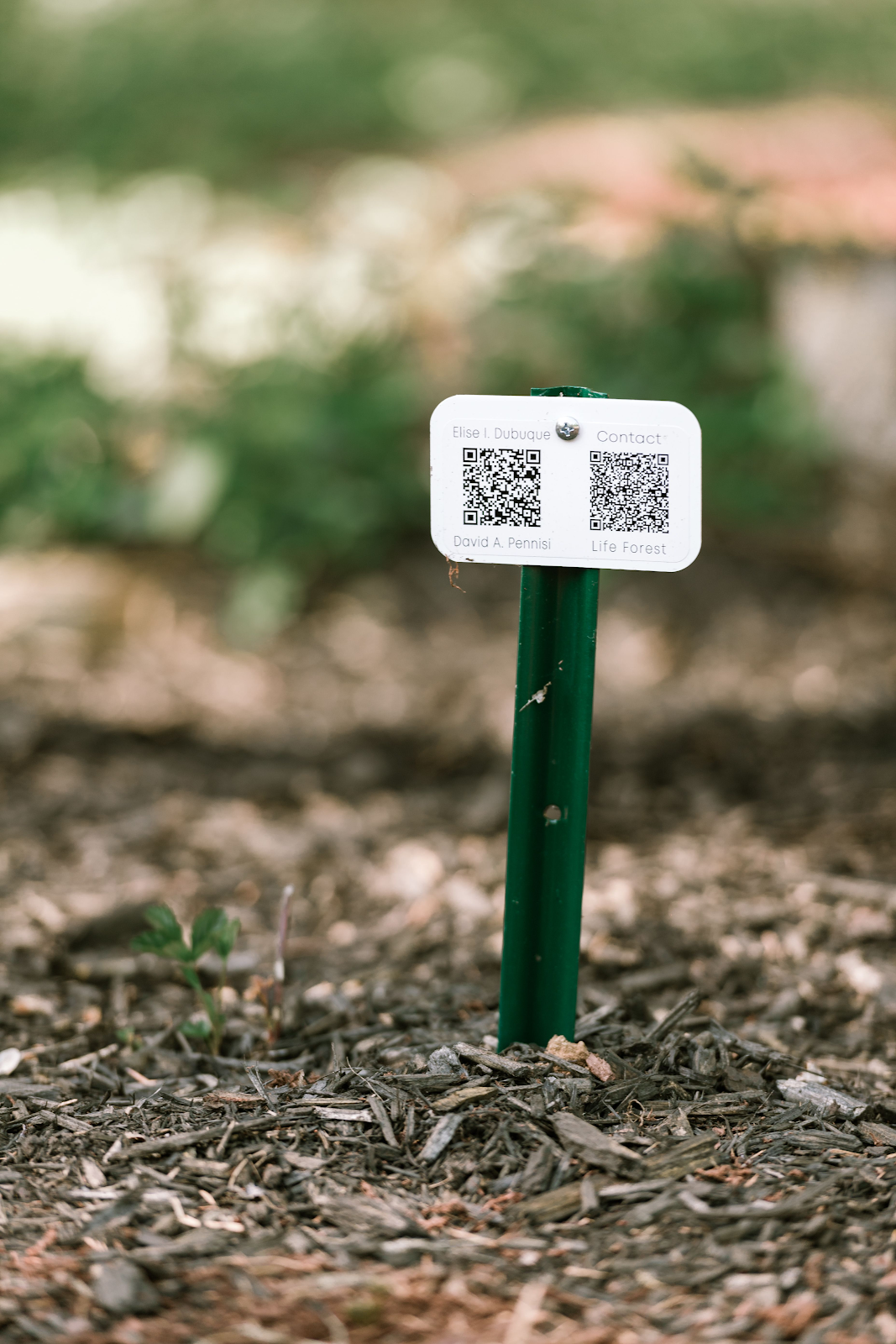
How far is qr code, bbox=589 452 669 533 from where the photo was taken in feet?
5.33

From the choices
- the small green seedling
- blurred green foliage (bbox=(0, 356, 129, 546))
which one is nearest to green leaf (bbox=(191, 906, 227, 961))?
the small green seedling

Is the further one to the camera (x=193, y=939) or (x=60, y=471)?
(x=60, y=471)

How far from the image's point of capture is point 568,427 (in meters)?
1.61

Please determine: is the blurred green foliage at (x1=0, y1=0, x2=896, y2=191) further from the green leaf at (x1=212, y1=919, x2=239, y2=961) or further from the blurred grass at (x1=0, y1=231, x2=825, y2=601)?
the green leaf at (x1=212, y1=919, x2=239, y2=961)

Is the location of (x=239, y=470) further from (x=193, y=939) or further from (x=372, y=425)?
(x=193, y=939)

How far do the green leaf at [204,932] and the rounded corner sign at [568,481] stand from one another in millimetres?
779

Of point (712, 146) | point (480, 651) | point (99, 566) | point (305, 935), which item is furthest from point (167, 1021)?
point (712, 146)

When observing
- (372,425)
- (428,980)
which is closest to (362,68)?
(372,425)

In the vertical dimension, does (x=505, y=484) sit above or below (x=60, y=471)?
below

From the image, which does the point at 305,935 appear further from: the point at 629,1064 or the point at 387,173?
the point at 387,173

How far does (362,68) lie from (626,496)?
30.9 feet

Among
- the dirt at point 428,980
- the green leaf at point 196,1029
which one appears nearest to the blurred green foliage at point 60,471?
the dirt at point 428,980

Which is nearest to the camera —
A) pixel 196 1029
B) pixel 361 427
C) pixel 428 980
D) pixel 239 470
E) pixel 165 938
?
Answer: pixel 165 938

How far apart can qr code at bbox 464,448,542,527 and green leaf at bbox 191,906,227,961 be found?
85cm
